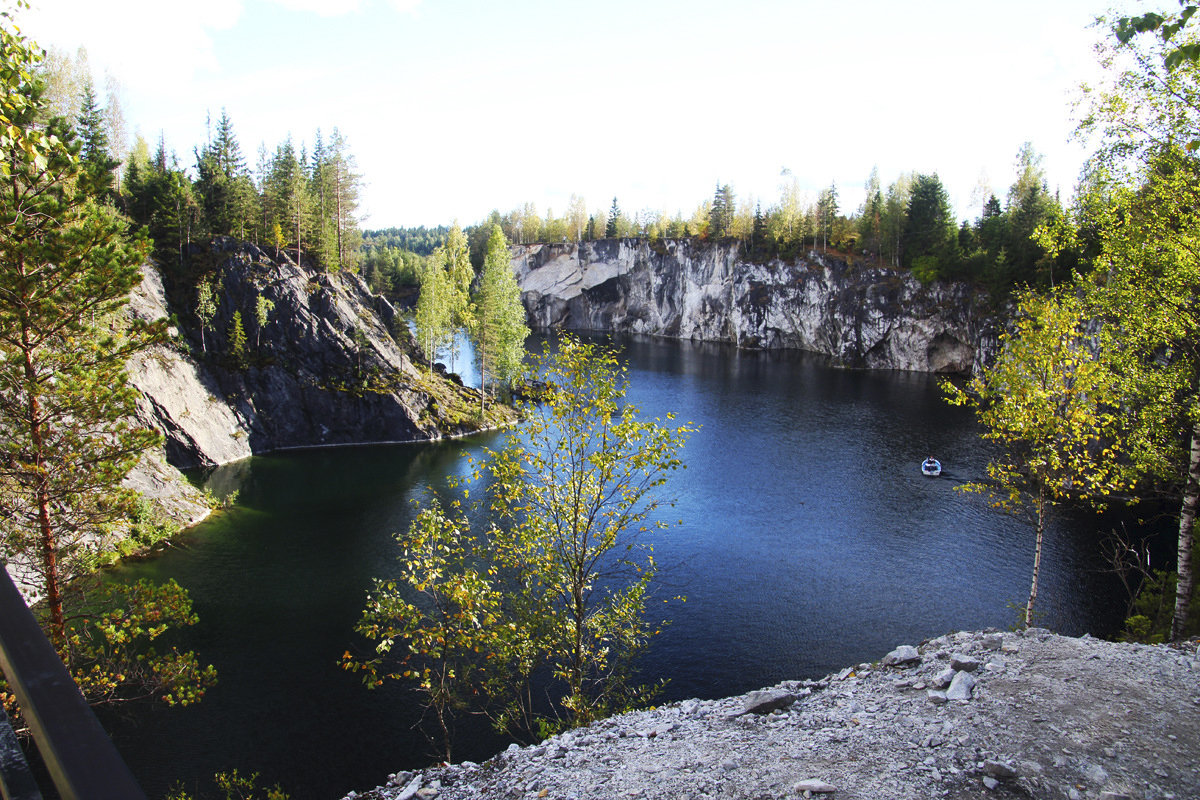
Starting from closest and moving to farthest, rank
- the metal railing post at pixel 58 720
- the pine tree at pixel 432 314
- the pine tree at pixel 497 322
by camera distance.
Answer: the metal railing post at pixel 58 720 < the pine tree at pixel 497 322 < the pine tree at pixel 432 314

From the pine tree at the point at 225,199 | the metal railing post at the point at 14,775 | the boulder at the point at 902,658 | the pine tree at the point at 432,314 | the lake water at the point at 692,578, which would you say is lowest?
the lake water at the point at 692,578

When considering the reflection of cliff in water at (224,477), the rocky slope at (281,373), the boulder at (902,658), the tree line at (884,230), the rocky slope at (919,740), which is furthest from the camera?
the tree line at (884,230)

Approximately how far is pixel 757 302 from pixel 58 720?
12236 cm

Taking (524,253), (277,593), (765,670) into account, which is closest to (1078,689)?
(765,670)

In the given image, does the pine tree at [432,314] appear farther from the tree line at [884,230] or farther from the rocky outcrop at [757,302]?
the tree line at [884,230]

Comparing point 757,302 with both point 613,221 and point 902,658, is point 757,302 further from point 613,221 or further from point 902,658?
point 902,658

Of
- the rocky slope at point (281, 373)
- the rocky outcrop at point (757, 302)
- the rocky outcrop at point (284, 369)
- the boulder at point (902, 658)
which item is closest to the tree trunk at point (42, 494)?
the boulder at point (902, 658)

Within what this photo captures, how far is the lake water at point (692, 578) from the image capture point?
2002cm

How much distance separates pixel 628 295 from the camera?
146m

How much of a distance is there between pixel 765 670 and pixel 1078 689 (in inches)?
580

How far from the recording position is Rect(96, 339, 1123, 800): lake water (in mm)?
20016

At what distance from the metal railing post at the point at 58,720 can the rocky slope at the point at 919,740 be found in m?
8.01

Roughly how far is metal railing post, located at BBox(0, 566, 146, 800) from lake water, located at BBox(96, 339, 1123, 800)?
62.4 feet

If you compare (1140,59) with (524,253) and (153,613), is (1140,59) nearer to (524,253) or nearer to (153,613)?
(153,613)
